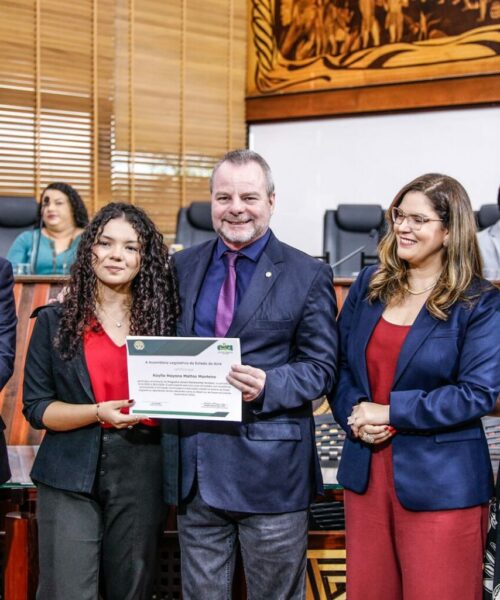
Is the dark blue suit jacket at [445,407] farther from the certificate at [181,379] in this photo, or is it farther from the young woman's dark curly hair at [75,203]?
the young woman's dark curly hair at [75,203]

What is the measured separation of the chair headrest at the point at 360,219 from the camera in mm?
5875

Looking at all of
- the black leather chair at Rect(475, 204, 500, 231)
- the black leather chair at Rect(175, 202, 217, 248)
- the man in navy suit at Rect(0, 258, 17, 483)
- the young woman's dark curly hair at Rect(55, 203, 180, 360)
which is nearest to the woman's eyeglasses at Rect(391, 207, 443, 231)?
the young woman's dark curly hair at Rect(55, 203, 180, 360)

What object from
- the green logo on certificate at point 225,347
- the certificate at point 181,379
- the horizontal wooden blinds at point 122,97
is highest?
the horizontal wooden blinds at point 122,97

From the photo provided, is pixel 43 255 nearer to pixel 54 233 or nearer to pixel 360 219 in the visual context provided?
pixel 54 233

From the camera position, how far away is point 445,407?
1.83 m

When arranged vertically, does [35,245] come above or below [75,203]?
below

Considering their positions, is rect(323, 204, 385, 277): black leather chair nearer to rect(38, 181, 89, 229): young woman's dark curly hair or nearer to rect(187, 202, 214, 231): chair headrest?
rect(187, 202, 214, 231): chair headrest

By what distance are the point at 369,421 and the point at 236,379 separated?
0.32 metres

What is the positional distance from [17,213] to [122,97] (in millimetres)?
1688

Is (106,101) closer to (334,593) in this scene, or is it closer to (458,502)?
(334,593)

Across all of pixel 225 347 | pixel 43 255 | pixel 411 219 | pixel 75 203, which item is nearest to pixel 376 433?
pixel 225 347

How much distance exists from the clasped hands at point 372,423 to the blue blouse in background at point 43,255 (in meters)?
3.23

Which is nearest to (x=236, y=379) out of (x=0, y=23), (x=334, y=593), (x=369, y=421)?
(x=369, y=421)

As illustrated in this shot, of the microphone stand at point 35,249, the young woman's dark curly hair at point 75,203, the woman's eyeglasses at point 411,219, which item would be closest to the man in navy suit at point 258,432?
the woman's eyeglasses at point 411,219
